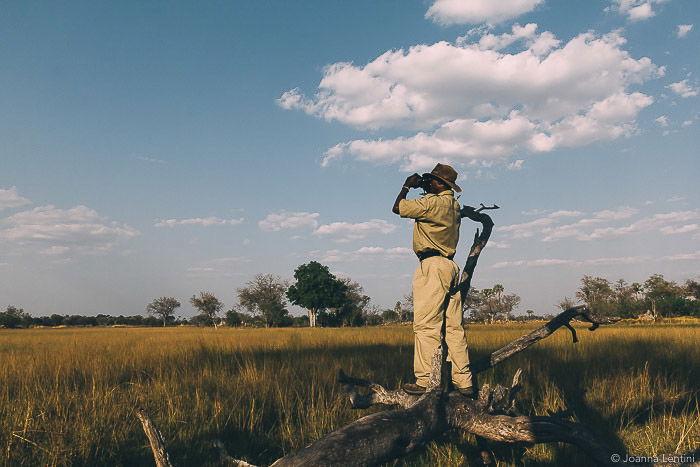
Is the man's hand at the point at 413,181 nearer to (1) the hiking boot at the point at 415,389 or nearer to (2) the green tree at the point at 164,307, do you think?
(1) the hiking boot at the point at 415,389

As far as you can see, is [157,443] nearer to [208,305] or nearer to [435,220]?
[435,220]

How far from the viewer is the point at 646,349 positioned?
1012 centimetres

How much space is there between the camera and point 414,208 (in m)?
3.97

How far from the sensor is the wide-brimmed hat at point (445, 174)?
13.8 ft

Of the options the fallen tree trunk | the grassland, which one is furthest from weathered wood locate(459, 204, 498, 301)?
the grassland

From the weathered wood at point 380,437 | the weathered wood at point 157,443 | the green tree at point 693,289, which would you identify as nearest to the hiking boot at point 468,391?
the weathered wood at point 380,437

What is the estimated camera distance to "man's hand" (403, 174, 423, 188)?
4.16 m

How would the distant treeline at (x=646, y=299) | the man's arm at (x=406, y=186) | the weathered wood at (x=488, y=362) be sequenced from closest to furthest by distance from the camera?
the weathered wood at (x=488, y=362) < the man's arm at (x=406, y=186) < the distant treeline at (x=646, y=299)

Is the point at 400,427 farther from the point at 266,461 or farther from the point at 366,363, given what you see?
the point at 366,363

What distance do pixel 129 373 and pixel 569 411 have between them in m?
6.42

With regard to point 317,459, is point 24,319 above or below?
below

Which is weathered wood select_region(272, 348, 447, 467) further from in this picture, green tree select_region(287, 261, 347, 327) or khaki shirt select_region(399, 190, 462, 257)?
green tree select_region(287, 261, 347, 327)

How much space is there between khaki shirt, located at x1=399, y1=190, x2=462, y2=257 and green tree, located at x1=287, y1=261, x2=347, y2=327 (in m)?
67.4

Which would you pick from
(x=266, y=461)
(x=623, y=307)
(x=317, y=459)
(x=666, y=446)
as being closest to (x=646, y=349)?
(x=666, y=446)
